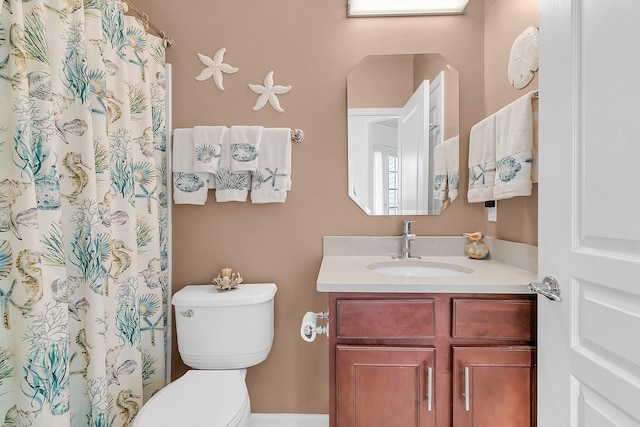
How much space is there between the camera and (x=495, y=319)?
1.19 meters

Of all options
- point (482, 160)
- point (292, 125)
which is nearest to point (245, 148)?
point (292, 125)

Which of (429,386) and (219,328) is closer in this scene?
(429,386)

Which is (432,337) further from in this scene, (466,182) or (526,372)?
(466,182)

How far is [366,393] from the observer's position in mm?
1184

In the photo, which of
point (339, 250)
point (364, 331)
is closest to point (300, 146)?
point (339, 250)

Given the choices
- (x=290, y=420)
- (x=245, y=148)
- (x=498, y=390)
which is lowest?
(x=290, y=420)

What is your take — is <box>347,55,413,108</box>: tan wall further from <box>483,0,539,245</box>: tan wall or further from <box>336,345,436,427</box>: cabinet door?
<box>336,345,436,427</box>: cabinet door

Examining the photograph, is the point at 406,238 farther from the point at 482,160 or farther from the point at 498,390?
the point at 498,390

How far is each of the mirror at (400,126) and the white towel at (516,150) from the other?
402 millimetres

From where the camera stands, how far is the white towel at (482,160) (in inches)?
59.9

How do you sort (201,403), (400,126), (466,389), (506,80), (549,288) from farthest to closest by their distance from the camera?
(400,126) → (506,80) → (201,403) → (466,389) → (549,288)

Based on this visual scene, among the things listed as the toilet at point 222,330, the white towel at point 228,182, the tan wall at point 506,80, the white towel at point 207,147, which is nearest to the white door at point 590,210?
the tan wall at point 506,80

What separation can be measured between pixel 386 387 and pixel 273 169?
1.10 m

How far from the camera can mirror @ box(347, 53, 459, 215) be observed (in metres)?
1.78
